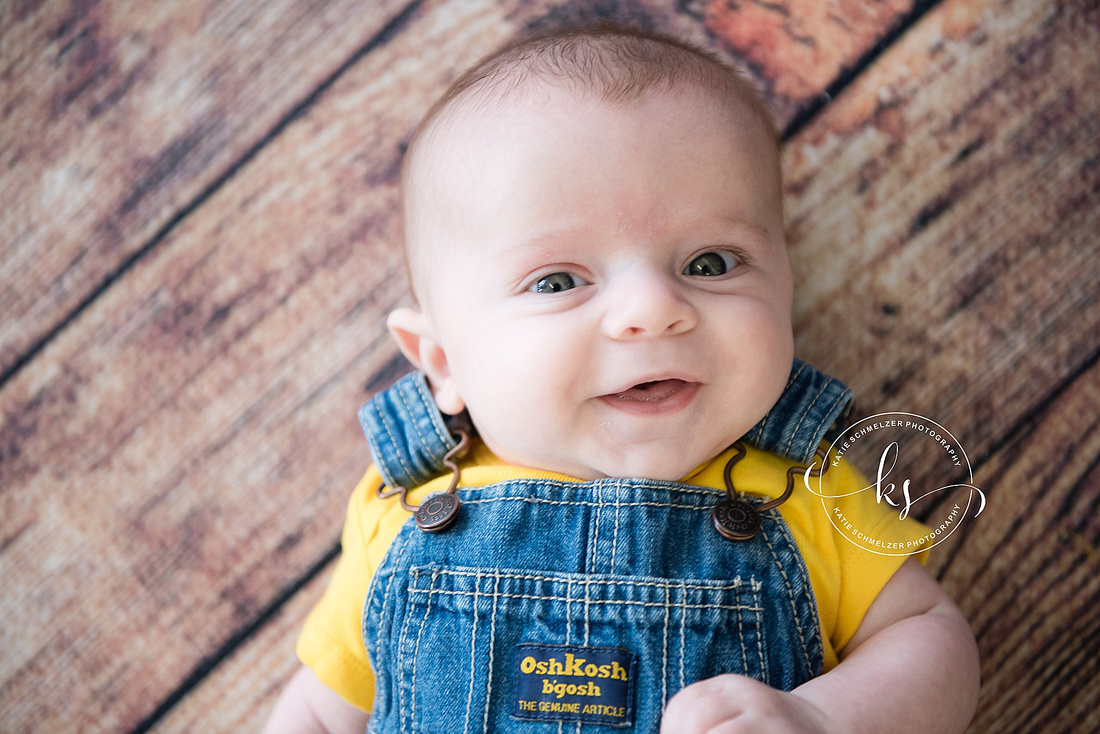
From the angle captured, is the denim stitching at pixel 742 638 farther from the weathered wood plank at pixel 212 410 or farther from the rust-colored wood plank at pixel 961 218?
the weathered wood plank at pixel 212 410

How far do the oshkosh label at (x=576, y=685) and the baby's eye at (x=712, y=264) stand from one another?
0.38 metres

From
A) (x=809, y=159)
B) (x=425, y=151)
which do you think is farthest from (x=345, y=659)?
(x=809, y=159)

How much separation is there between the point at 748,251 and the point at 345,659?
0.64 metres

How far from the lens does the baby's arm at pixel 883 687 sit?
0.73m

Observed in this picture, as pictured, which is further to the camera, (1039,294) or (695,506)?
(1039,294)

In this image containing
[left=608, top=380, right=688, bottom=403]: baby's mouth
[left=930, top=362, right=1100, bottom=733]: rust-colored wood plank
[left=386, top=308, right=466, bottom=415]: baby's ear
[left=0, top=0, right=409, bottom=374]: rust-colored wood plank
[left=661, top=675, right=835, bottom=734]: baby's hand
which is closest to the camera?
[left=661, top=675, right=835, bottom=734]: baby's hand

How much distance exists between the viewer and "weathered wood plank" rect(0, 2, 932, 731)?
3.67 feet

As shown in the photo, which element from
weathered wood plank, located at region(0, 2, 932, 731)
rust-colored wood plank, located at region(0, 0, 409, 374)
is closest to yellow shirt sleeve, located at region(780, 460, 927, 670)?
weathered wood plank, located at region(0, 2, 932, 731)

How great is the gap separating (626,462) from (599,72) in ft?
1.28

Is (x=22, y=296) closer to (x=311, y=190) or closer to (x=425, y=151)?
(x=311, y=190)

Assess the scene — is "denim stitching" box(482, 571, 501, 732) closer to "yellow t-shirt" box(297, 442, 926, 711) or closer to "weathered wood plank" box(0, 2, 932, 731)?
"yellow t-shirt" box(297, 442, 926, 711)

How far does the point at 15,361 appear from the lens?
1.15m

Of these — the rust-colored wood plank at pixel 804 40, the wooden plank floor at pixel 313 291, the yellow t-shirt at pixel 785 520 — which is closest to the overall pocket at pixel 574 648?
the yellow t-shirt at pixel 785 520

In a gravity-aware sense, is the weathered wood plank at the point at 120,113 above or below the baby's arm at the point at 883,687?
above
